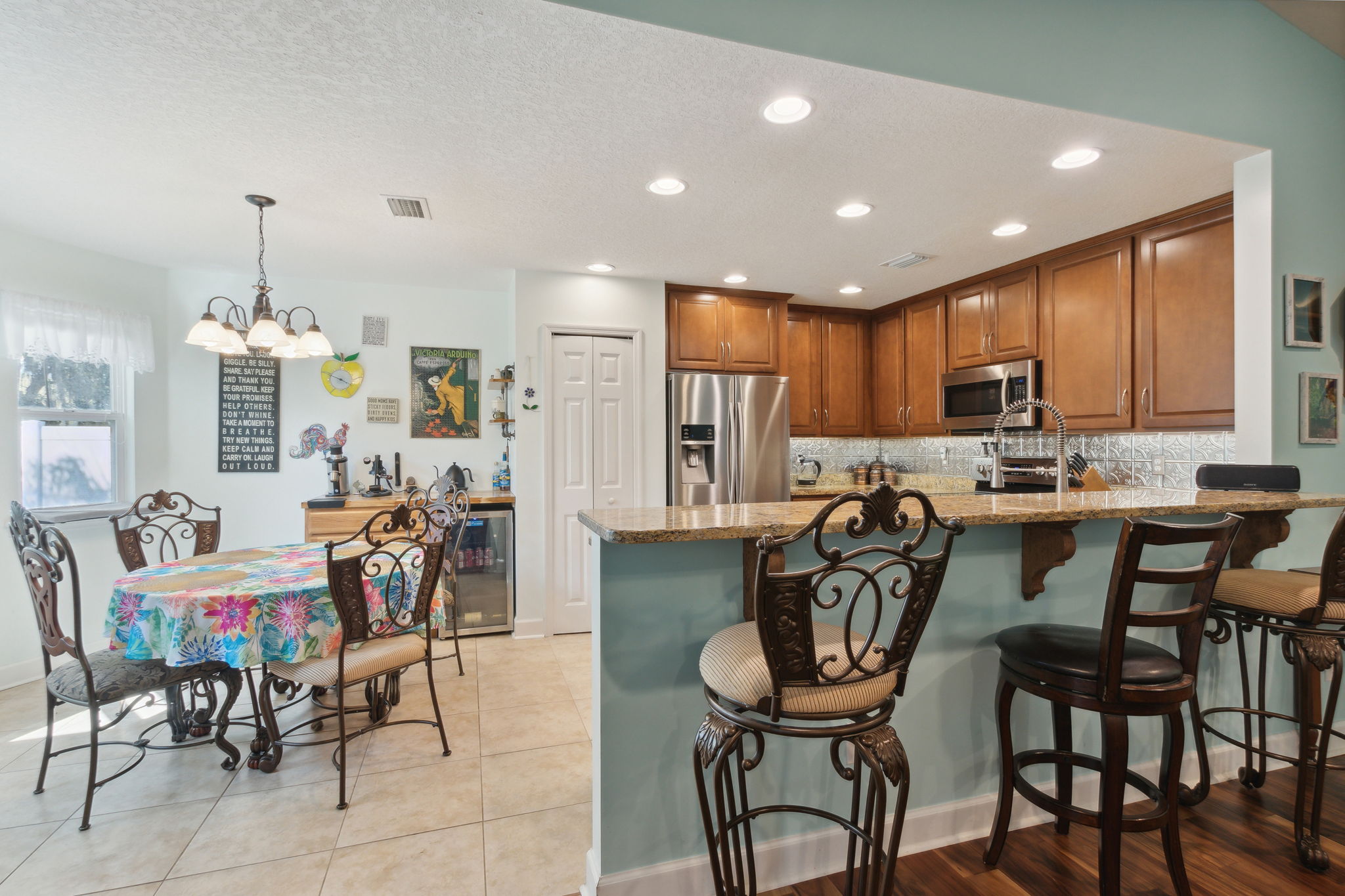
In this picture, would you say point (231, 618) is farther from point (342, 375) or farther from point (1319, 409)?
point (1319, 409)

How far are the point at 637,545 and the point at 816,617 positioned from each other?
1.73ft

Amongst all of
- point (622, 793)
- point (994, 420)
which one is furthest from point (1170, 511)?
point (994, 420)

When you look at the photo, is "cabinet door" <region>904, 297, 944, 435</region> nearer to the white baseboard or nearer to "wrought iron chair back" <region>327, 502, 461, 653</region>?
the white baseboard

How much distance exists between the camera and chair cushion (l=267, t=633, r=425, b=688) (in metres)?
2.14

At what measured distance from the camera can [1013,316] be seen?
368 cm

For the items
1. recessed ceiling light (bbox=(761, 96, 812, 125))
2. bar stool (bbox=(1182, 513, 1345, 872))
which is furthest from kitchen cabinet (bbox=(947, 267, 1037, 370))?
recessed ceiling light (bbox=(761, 96, 812, 125))

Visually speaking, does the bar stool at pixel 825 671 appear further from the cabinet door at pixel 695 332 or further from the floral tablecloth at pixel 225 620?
the cabinet door at pixel 695 332

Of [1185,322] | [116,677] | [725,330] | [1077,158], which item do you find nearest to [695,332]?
[725,330]

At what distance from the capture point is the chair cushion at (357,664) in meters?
2.14

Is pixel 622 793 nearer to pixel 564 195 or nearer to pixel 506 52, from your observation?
pixel 506 52

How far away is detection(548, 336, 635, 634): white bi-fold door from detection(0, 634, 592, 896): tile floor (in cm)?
118

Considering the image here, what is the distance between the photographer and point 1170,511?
5.78 feet

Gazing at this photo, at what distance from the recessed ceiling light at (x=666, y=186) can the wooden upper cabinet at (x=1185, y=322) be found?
228 centimetres

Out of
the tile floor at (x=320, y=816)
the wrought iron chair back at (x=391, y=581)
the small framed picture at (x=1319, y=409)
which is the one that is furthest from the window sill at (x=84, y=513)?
the small framed picture at (x=1319, y=409)
